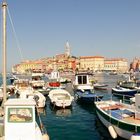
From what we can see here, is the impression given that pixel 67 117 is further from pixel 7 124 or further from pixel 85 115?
pixel 7 124

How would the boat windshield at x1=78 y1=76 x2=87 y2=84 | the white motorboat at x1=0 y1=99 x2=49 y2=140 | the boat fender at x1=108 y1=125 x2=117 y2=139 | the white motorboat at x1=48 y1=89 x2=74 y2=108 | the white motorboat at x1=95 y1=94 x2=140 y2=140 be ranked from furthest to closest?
1. the boat windshield at x1=78 y1=76 x2=87 y2=84
2. the white motorboat at x1=48 y1=89 x2=74 y2=108
3. the boat fender at x1=108 y1=125 x2=117 y2=139
4. the white motorboat at x1=95 y1=94 x2=140 y2=140
5. the white motorboat at x1=0 y1=99 x2=49 y2=140

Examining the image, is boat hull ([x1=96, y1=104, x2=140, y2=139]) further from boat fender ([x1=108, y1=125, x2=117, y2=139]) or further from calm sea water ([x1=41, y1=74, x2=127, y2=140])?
calm sea water ([x1=41, y1=74, x2=127, y2=140])

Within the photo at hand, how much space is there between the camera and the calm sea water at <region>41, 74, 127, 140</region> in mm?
22094

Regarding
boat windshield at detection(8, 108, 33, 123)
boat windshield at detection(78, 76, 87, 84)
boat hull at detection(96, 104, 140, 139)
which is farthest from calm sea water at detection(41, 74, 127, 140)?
boat windshield at detection(78, 76, 87, 84)

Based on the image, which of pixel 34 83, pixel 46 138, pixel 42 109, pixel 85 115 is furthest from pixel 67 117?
pixel 34 83

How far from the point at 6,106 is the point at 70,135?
9917 millimetres

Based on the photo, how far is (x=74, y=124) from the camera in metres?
26.4

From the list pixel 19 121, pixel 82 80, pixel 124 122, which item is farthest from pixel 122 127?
pixel 82 80

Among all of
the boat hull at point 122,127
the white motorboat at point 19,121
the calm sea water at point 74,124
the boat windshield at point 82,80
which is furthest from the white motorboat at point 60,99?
the white motorboat at point 19,121

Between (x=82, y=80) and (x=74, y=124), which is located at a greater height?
(x=82, y=80)

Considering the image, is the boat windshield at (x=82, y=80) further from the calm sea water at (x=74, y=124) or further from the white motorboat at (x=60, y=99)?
the calm sea water at (x=74, y=124)

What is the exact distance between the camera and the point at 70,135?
2234 centimetres

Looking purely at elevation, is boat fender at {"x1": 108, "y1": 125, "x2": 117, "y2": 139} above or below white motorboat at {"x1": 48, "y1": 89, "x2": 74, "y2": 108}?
below

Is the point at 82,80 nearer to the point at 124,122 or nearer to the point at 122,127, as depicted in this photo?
the point at 122,127
